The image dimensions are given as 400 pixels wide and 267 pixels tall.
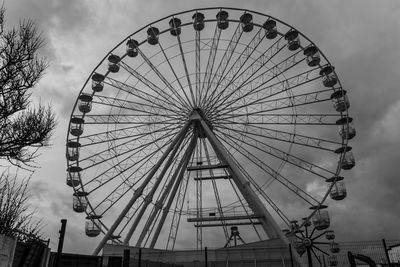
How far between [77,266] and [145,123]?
12.3 m

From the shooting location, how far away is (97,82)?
85.1 ft

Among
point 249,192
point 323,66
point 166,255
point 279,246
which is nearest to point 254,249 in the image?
point 279,246

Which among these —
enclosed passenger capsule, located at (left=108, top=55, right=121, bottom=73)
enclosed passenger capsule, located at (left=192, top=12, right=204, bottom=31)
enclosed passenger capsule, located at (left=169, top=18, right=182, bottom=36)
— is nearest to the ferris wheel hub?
enclosed passenger capsule, located at (left=192, top=12, right=204, bottom=31)

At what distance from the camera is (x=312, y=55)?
982 inches

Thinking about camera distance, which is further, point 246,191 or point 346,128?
point 346,128

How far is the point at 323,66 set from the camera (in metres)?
25.0

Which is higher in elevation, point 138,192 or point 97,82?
point 97,82

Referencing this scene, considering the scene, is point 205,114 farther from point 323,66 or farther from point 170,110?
point 323,66

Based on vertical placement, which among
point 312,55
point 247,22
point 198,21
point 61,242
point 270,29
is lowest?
point 61,242

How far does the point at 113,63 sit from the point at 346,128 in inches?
649

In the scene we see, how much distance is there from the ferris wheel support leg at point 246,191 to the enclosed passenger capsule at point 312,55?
822 cm

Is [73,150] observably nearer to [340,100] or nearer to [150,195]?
[150,195]

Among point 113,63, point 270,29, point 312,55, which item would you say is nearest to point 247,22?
point 270,29

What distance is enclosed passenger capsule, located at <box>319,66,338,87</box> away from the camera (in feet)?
80.7
